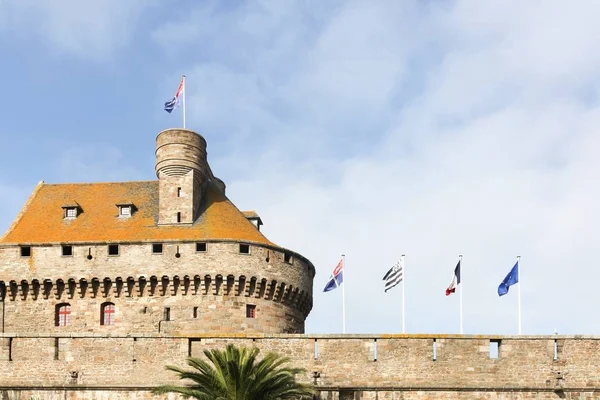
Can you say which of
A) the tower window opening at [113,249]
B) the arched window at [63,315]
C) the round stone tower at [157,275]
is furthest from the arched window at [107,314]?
the tower window opening at [113,249]

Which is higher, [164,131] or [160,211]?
[164,131]

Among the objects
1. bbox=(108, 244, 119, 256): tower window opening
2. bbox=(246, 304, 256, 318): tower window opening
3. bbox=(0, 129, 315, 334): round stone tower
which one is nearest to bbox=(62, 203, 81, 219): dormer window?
bbox=(0, 129, 315, 334): round stone tower

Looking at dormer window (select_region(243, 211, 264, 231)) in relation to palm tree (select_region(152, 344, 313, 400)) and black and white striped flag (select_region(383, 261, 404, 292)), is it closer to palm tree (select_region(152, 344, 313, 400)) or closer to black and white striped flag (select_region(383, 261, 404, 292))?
black and white striped flag (select_region(383, 261, 404, 292))

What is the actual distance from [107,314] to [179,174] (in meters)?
6.48

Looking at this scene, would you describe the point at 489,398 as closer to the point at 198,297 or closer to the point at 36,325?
the point at 198,297

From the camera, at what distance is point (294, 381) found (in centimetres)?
3098

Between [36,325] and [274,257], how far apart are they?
9.77m

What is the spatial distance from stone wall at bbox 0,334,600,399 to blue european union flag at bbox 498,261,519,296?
4.11 meters

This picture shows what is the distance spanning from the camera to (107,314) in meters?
41.8

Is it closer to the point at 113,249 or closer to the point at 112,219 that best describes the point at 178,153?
the point at 112,219

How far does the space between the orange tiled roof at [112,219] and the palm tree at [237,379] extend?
13062 mm

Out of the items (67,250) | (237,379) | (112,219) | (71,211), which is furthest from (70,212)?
(237,379)

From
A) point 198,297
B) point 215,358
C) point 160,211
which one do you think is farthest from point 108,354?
point 160,211

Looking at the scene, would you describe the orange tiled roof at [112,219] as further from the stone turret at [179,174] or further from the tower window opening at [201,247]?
the stone turret at [179,174]
